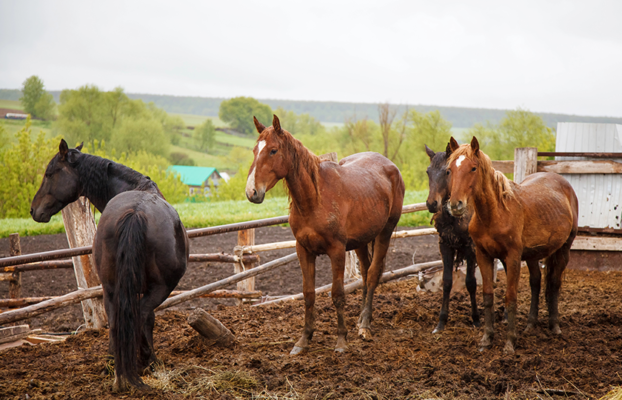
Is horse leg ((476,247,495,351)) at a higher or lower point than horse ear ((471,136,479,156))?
lower

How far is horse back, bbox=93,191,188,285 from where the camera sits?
120 inches

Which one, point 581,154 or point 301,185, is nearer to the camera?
point 301,185

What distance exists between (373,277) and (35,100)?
210ft

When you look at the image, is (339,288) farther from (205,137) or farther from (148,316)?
(205,137)

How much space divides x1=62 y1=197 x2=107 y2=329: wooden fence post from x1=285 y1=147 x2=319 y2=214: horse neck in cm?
230

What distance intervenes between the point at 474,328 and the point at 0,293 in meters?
8.39

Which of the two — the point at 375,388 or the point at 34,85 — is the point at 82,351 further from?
the point at 34,85

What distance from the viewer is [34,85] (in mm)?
56594

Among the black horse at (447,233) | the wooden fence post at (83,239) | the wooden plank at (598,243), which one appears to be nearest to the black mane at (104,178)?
the wooden fence post at (83,239)

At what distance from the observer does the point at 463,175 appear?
12.0 feet

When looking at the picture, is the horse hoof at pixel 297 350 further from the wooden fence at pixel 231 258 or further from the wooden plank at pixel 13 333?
the wooden plank at pixel 13 333

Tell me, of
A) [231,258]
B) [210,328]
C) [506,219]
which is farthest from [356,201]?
[231,258]

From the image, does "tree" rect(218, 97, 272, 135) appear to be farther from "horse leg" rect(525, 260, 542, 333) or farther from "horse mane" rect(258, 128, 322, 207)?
"horse mane" rect(258, 128, 322, 207)

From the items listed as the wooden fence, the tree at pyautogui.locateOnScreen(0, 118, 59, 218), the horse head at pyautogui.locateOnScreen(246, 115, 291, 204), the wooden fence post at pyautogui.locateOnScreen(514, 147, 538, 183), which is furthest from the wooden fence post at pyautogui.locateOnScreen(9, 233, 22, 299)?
the tree at pyautogui.locateOnScreen(0, 118, 59, 218)
